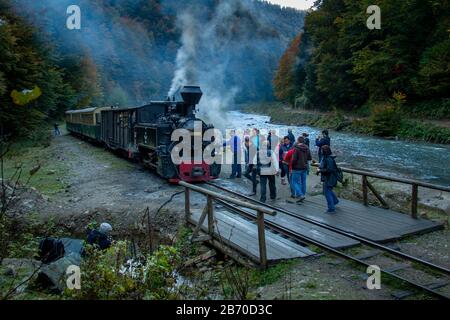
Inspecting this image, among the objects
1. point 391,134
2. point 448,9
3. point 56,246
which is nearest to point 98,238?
point 56,246

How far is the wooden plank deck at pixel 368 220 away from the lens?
7457mm

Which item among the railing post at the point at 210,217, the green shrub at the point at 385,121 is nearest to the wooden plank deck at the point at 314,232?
the railing post at the point at 210,217

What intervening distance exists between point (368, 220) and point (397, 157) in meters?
14.9

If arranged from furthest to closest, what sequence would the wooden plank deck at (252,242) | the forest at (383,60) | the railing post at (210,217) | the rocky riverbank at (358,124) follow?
the forest at (383,60)
the rocky riverbank at (358,124)
the railing post at (210,217)
the wooden plank deck at (252,242)

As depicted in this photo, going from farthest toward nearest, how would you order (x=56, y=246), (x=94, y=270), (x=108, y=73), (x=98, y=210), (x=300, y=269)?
1. (x=108, y=73)
2. (x=98, y=210)
3. (x=56, y=246)
4. (x=300, y=269)
5. (x=94, y=270)

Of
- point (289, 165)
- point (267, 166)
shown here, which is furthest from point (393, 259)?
point (289, 165)

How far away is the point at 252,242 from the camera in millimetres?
6750

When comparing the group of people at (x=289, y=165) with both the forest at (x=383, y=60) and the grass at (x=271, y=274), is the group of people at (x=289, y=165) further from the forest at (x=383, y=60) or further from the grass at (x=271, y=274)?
the forest at (x=383, y=60)

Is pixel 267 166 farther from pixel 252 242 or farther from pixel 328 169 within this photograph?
pixel 252 242

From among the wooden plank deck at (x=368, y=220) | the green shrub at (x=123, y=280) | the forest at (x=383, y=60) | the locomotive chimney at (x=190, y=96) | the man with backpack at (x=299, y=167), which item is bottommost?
the wooden plank deck at (x=368, y=220)

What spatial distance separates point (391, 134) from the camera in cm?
3050

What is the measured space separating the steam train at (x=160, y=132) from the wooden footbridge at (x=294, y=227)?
3.52 meters

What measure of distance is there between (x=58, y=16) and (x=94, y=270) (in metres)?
37.5
